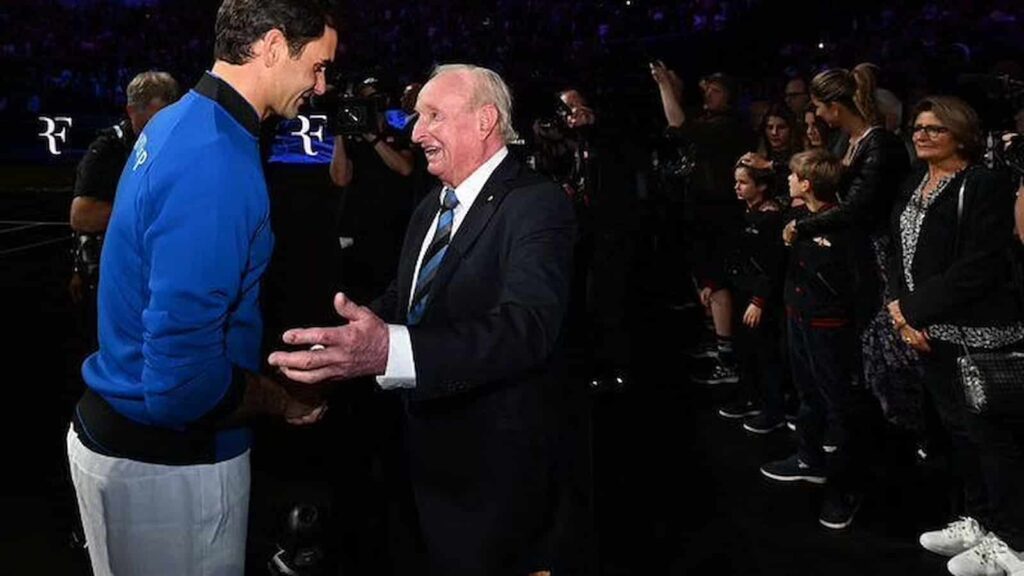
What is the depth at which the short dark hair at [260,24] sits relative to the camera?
78.5 inches

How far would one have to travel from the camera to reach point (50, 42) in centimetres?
2344

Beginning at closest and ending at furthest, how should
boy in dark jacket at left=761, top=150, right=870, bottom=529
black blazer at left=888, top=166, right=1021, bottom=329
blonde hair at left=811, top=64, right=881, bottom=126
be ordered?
1. black blazer at left=888, top=166, right=1021, bottom=329
2. boy in dark jacket at left=761, top=150, right=870, bottom=529
3. blonde hair at left=811, top=64, right=881, bottom=126

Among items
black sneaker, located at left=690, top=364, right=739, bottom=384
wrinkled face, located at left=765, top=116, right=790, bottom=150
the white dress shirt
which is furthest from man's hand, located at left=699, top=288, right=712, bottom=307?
the white dress shirt

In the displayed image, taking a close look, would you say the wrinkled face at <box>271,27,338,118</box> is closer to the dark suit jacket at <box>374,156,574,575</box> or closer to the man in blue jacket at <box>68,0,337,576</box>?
the man in blue jacket at <box>68,0,337,576</box>

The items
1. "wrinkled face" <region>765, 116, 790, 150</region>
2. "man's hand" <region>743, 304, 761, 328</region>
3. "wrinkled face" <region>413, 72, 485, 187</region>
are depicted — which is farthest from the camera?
"wrinkled face" <region>765, 116, 790, 150</region>

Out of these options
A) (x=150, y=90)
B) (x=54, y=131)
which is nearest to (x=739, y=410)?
(x=150, y=90)

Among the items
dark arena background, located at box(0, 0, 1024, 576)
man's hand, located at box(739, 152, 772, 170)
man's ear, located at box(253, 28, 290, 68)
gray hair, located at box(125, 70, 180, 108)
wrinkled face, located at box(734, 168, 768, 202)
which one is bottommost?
dark arena background, located at box(0, 0, 1024, 576)

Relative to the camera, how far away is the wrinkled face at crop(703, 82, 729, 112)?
688 centimetres

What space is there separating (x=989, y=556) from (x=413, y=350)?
3014 millimetres

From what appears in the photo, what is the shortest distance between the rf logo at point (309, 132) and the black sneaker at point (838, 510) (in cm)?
1276

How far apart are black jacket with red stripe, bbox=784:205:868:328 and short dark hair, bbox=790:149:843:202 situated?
7 centimetres

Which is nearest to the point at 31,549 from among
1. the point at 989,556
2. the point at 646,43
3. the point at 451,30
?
the point at 989,556

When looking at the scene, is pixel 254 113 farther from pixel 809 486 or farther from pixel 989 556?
pixel 809 486

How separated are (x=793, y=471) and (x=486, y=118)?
3263mm
